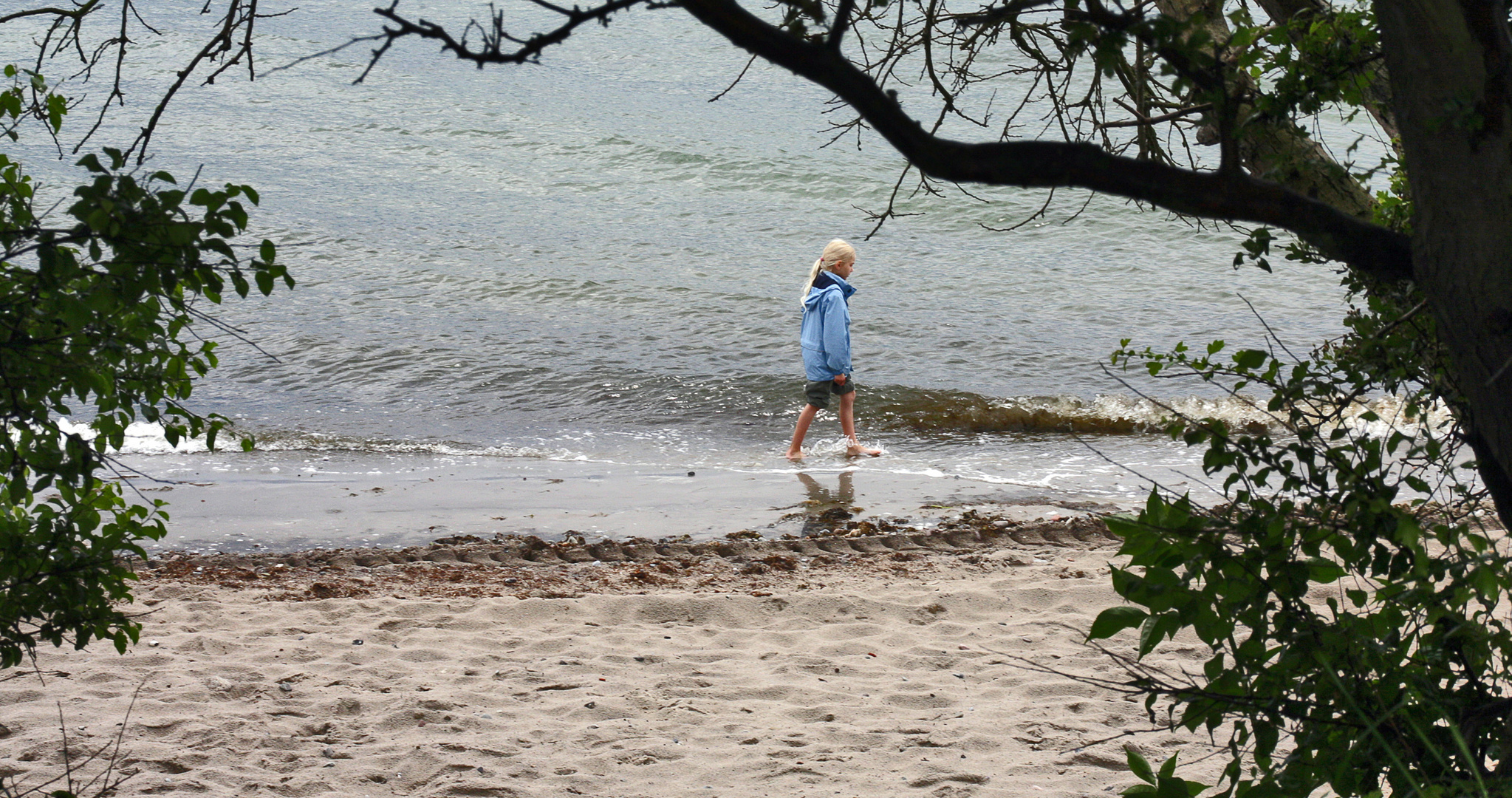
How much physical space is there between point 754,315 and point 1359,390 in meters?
13.4

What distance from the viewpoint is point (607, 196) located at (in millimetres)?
22438

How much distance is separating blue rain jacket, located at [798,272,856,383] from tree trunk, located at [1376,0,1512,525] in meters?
7.80

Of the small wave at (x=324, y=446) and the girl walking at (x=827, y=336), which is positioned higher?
the girl walking at (x=827, y=336)

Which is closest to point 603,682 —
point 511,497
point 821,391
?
point 511,497

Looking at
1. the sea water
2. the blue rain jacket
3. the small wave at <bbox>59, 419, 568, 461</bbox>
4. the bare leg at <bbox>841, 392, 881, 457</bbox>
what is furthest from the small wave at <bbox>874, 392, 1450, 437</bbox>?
the small wave at <bbox>59, 419, 568, 461</bbox>

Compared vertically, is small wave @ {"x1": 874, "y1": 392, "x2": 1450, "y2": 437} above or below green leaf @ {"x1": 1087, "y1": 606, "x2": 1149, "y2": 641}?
below

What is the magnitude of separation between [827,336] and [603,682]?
17.7ft

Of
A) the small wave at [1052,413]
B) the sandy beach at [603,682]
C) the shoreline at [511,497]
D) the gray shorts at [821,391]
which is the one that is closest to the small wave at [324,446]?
the shoreline at [511,497]

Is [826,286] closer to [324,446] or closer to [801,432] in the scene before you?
[801,432]

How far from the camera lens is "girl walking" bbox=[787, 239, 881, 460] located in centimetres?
977

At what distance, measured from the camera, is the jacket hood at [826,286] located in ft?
32.0

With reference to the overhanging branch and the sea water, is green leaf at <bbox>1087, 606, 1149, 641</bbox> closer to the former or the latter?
the sea water

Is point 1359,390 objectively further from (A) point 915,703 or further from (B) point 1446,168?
(A) point 915,703

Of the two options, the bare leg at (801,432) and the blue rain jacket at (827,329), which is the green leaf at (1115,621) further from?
the bare leg at (801,432)
